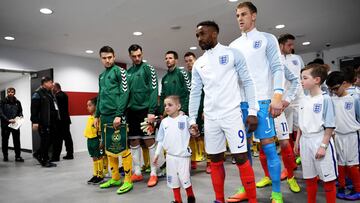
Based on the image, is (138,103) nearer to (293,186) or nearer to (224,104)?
(224,104)

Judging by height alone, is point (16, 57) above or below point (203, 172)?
above

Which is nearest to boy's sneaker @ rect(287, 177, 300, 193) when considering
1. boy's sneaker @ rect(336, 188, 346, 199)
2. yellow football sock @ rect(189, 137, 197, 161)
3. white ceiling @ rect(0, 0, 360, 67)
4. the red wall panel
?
boy's sneaker @ rect(336, 188, 346, 199)

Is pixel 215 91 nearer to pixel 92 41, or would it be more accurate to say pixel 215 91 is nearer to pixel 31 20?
pixel 31 20

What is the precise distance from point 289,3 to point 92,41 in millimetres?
4474

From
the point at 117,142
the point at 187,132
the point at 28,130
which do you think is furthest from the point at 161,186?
the point at 28,130

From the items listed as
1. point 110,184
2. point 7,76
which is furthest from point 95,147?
point 7,76

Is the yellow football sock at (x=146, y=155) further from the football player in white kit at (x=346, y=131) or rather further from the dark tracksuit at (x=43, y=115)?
the dark tracksuit at (x=43, y=115)

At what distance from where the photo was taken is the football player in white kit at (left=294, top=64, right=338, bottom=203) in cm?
178

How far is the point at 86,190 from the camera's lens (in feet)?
9.93

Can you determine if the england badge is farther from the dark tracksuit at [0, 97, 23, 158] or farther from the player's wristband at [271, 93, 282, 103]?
the dark tracksuit at [0, 97, 23, 158]

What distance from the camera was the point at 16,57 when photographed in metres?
6.80

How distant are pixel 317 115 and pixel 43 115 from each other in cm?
508

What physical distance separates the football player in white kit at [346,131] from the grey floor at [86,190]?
29cm

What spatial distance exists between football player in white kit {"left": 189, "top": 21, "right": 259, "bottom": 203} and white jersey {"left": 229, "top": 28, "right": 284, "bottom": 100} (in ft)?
0.52
